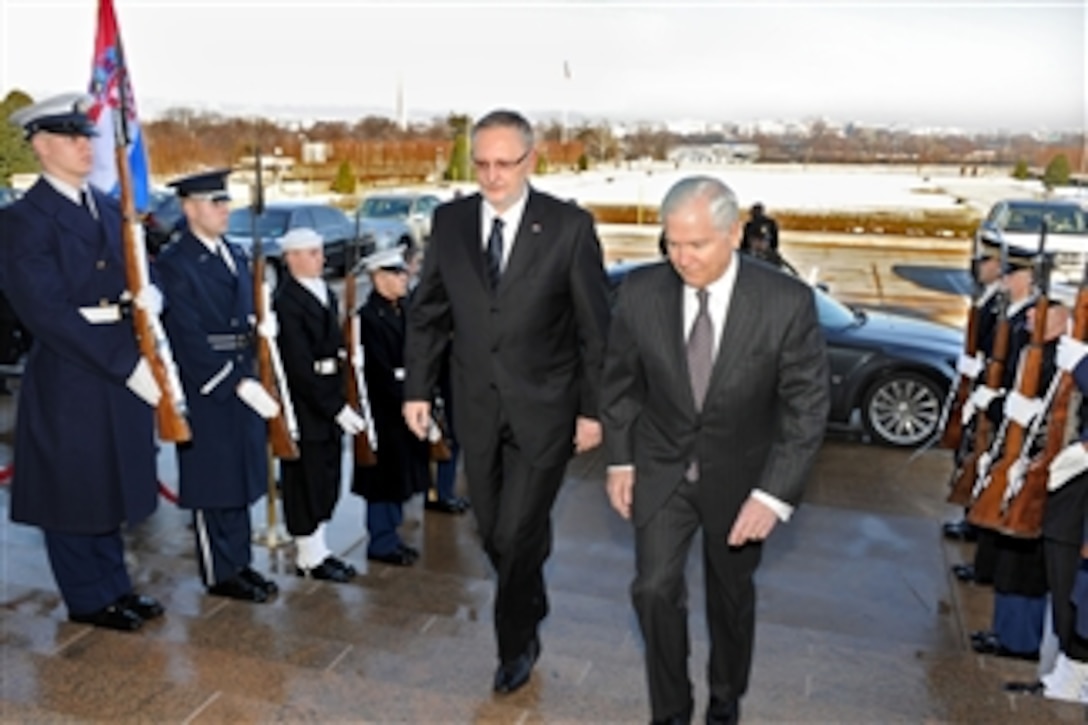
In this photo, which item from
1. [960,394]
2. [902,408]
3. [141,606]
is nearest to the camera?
[141,606]

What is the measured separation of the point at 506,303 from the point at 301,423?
1975 mm

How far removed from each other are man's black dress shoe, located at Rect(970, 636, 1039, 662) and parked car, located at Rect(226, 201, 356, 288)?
14112mm

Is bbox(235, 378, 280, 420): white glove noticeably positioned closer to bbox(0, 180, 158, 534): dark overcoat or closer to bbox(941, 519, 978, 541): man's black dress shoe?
bbox(0, 180, 158, 534): dark overcoat

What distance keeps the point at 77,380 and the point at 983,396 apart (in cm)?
422

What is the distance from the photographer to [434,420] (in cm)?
587

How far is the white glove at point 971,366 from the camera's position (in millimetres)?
5957

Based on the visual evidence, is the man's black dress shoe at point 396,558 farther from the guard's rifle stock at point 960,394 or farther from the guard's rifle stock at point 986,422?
the guard's rifle stock at point 960,394

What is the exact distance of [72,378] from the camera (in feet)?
13.1

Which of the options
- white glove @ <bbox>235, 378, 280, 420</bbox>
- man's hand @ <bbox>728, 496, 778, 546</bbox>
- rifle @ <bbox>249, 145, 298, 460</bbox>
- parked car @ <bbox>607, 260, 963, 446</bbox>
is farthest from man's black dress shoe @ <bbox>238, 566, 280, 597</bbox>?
parked car @ <bbox>607, 260, 963, 446</bbox>

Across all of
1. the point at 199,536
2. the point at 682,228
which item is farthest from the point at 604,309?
the point at 199,536

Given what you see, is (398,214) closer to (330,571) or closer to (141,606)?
(330,571)

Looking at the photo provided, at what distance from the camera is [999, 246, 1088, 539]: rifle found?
3.96m

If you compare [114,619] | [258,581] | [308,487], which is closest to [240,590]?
[258,581]

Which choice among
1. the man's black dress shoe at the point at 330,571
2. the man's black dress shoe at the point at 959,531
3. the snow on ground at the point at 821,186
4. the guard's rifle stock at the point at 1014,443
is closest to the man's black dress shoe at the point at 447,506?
the man's black dress shoe at the point at 330,571
